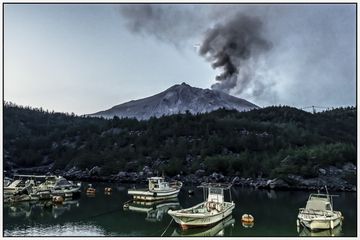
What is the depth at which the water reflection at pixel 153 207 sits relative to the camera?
2626 centimetres

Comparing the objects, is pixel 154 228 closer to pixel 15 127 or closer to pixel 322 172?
pixel 322 172

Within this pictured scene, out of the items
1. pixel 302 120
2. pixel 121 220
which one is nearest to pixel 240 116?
pixel 302 120

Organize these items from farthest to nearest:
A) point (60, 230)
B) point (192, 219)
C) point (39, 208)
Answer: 1. point (39, 208)
2. point (60, 230)
3. point (192, 219)

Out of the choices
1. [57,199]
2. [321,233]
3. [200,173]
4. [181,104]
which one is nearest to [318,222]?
[321,233]

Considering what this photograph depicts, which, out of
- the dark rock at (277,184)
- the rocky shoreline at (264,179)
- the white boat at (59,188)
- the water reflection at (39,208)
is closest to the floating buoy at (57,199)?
the water reflection at (39,208)

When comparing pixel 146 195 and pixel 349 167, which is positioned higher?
pixel 349 167

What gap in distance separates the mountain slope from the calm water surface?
113064 mm

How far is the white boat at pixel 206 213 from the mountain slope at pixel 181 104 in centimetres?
11978

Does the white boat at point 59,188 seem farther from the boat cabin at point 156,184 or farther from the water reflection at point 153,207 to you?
the boat cabin at point 156,184

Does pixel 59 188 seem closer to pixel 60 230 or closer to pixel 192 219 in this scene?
pixel 60 230

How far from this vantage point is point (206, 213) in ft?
72.3

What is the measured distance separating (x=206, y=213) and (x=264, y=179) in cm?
2796

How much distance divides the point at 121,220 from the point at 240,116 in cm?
6250

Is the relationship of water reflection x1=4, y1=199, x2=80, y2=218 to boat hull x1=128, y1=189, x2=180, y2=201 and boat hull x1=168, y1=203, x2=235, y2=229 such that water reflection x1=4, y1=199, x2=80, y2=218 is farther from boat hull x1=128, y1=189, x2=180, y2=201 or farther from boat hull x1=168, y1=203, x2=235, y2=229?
boat hull x1=168, y1=203, x2=235, y2=229
